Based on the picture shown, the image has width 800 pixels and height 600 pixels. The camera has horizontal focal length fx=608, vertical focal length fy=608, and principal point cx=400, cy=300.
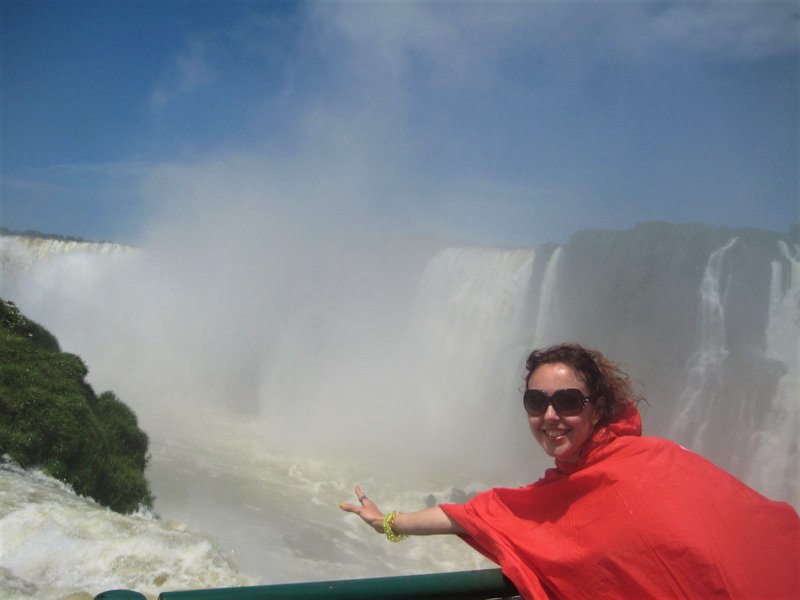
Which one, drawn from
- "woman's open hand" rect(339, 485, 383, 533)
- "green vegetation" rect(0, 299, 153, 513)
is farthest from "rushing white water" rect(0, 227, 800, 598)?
"woman's open hand" rect(339, 485, 383, 533)

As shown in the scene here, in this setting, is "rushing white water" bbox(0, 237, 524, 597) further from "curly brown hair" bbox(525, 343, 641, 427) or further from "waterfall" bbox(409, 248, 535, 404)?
"curly brown hair" bbox(525, 343, 641, 427)

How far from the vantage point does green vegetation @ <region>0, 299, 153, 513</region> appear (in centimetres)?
696

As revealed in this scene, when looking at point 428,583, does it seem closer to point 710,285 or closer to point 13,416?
point 13,416

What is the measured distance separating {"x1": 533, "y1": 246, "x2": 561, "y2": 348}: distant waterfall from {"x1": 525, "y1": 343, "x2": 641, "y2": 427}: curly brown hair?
18.4 meters

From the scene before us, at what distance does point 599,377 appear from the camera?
6.12ft

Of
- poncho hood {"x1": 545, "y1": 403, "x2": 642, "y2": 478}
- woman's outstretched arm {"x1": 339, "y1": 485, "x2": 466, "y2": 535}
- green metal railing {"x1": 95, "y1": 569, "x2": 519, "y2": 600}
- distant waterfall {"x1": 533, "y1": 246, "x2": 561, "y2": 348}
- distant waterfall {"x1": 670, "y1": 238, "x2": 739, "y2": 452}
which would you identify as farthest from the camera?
distant waterfall {"x1": 533, "y1": 246, "x2": 561, "y2": 348}

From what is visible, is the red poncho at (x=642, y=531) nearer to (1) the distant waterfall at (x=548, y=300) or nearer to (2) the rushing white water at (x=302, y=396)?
(2) the rushing white water at (x=302, y=396)

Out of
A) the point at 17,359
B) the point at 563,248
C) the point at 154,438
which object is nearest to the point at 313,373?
the point at 154,438

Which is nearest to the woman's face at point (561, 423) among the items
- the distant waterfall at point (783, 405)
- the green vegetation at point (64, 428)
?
the green vegetation at point (64, 428)

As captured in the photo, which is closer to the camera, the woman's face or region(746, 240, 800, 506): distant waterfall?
the woman's face

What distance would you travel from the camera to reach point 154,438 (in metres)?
17.7

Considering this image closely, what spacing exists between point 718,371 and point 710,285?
7.88ft

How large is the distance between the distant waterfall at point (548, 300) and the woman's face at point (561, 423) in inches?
725

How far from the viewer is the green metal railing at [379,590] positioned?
1254 millimetres
